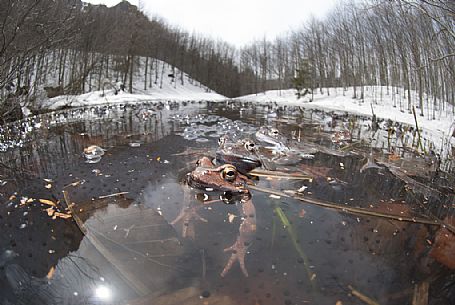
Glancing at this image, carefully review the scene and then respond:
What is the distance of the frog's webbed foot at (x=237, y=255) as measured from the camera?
6.30 ft

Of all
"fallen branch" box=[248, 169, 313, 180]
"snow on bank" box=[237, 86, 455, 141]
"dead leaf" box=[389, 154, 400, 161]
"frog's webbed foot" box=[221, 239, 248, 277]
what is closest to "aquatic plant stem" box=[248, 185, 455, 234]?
"fallen branch" box=[248, 169, 313, 180]

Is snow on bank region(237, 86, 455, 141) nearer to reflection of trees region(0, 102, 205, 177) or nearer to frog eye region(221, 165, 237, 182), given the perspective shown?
frog eye region(221, 165, 237, 182)

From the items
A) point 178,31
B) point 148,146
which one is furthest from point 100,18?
point 148,146

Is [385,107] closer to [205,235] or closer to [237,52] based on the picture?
[205,235]

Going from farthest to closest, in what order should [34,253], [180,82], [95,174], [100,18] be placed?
[180,82]
[100,18]
[95,174]
[34,253]

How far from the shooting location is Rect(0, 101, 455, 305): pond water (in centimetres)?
175

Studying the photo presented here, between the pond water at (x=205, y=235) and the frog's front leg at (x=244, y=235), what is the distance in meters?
0.04

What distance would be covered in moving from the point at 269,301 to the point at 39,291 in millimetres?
1322

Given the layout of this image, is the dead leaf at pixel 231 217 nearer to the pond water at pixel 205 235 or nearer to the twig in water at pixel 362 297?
the pond water at pixel 205 235

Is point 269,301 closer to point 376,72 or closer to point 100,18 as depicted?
point 376,72

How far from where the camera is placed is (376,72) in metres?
18.7

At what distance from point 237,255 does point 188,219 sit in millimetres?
646

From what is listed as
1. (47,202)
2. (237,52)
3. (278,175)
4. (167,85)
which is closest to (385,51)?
(278,175)

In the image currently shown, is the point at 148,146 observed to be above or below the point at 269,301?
above
